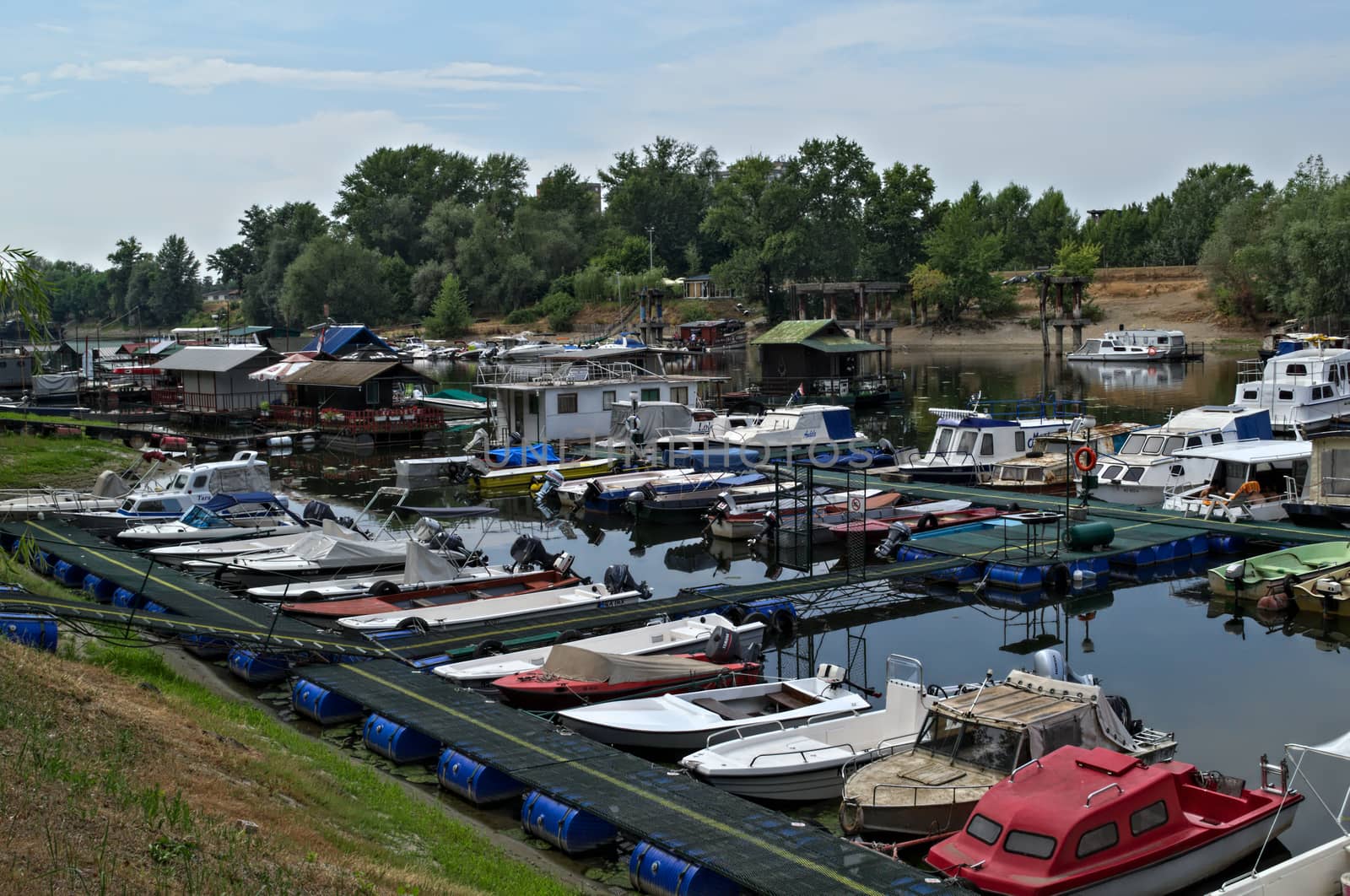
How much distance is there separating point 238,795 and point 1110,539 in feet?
75.9

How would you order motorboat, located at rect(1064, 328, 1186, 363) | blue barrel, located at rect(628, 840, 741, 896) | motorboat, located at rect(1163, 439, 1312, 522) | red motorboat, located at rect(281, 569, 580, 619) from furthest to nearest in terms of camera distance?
1. motorboat, located at rect(1064, 328, 1186, 363)
2. motorboat, located at rect(1163, 439, 1312, 522)
3. red motorboat, located at rect(281, 569, 580, 619)
4. blue barrel, located at rect(628, 840, 741, 896)

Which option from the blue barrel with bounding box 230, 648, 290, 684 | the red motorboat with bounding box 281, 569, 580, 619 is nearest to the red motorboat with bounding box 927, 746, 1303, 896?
the blue barrel with bounding box 230, 648, 290, 684

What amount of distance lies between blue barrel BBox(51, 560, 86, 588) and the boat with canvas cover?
80.9ft

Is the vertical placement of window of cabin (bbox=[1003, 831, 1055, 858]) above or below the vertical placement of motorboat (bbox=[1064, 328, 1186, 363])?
below

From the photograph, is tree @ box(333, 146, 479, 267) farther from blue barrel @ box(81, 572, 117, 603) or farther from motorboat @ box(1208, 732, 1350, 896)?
motorboat @ box(1208, 732, 1350, 896)

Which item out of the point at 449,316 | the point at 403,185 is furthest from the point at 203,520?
the point at 403,185

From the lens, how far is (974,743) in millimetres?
15641

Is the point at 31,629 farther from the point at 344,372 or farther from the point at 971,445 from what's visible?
the point at 344,372

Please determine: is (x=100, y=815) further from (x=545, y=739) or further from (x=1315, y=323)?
(x=1315, y=323)

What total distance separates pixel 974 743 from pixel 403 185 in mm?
158220

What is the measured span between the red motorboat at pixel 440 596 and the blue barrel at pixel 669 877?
1226 centimetres

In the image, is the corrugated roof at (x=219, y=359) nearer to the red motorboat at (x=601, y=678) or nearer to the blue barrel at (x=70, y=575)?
the blue barrel at (x=70, y=575)

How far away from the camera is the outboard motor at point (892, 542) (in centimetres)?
3222

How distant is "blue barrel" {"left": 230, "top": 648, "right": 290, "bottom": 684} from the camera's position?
2159cm
